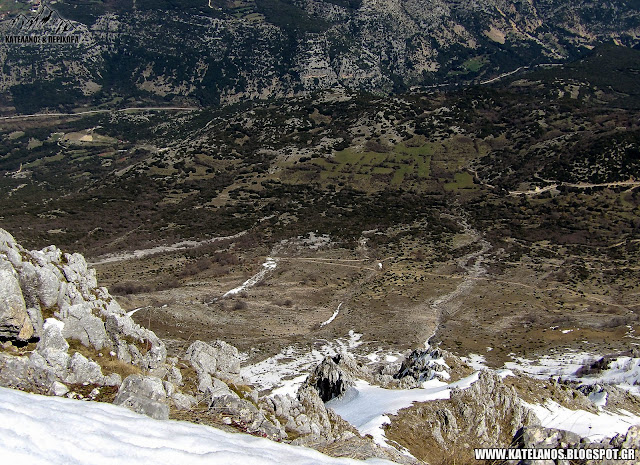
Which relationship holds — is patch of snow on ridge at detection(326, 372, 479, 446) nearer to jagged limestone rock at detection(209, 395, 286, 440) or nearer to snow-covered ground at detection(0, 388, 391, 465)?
jagged limestone rock at detection(209, 395, 286, 440)

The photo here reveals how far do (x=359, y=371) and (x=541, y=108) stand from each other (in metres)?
118

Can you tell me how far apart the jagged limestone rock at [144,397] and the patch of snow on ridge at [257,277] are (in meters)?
41.4

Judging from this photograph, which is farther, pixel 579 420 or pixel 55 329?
pixel 579 420

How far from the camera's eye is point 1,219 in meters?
84.9

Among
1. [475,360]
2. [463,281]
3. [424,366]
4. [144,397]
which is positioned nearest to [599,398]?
[424,366]

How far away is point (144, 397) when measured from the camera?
37.9ft

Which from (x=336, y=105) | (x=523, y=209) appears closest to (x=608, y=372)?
(x=523, y=209)

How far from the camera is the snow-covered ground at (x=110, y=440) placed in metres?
8.68

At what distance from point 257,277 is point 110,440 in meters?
52.5

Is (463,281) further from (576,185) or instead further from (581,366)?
(576,185)

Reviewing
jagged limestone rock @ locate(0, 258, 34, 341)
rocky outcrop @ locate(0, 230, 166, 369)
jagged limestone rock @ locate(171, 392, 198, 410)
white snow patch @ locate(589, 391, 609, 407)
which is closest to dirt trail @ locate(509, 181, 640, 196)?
white snow patch @ locate(589, 391, 609, 407)

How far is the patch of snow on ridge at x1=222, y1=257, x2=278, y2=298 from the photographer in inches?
2181

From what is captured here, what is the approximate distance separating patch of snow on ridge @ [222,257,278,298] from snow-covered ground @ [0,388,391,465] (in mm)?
43415

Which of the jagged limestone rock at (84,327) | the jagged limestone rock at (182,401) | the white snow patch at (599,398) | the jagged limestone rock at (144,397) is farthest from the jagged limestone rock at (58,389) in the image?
the white snow patch at (599,398)
